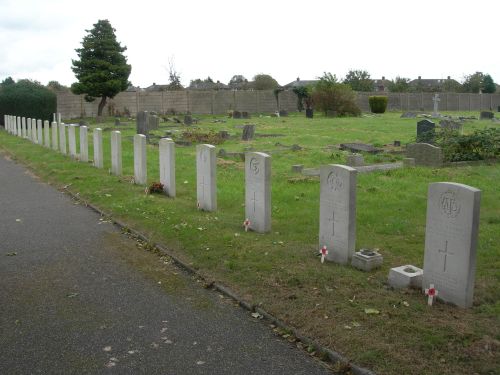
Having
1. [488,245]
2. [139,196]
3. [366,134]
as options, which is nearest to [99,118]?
[366,134]

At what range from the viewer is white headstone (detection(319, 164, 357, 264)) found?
19.9 feet

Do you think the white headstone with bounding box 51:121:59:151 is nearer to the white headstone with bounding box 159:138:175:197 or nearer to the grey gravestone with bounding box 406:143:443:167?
the white headstone with bounding box 159:138:175:197

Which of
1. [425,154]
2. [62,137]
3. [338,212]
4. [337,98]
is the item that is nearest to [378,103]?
[337,98]

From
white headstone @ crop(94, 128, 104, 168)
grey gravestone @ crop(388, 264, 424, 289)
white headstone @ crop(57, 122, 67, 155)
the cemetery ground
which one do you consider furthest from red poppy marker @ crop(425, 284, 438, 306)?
white headstone @ crop(57, 122, 67, 155)

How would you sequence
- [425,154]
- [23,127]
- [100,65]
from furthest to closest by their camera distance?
1. [100,65]
2. [23,127]
3. [425,154]

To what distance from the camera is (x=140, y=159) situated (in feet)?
38.4

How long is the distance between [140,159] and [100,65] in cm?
3047

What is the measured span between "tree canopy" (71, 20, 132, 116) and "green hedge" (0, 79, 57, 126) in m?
2.20

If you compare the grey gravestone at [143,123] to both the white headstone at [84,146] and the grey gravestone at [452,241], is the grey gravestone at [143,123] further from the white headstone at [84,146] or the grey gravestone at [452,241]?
the grey gravestone at [452,241]

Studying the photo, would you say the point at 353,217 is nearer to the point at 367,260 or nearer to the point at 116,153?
the point at 367,260

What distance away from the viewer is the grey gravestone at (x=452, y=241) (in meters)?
4.82

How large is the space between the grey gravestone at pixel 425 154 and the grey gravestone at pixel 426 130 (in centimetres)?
192

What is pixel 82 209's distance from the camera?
10.0 metres

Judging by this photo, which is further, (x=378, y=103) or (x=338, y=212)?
(x=378, y=103)
